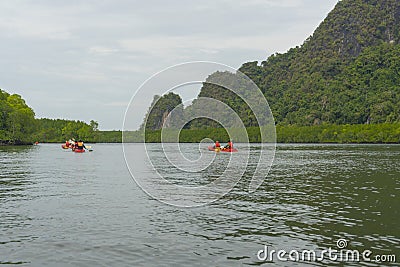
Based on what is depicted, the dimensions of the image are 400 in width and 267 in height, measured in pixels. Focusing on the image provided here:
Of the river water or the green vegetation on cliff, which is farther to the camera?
the green vegetation on cliff

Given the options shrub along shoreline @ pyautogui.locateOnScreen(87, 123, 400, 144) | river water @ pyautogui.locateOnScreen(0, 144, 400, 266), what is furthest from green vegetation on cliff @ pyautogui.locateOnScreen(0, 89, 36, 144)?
river water @ pyautogui.locateOnScreen(0, 144, 400, 266)

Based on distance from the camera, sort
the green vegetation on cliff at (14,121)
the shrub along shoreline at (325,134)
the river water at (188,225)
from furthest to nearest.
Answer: the shrub along shoreline at (325,134) < the green vegetation on cliff at (14,121) < the river water at (188,225)

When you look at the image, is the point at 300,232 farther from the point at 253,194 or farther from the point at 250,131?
the point at 250,131

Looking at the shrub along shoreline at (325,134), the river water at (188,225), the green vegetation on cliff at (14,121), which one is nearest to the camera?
the river water at (188,225)

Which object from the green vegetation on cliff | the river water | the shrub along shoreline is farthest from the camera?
the shrub along shoreline

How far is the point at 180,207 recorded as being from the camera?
24.2 m

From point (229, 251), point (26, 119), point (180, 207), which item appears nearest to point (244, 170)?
point (180, 207)

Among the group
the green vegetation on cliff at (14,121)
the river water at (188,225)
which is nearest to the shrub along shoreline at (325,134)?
the green vegetation on cliff at (14,121)

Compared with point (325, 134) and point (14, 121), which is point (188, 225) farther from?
point (325, 134)

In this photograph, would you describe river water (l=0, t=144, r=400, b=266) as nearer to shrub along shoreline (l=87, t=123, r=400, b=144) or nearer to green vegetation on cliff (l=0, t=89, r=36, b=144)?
shrub along shoreline (l=87, t=123, r=400, b=144)

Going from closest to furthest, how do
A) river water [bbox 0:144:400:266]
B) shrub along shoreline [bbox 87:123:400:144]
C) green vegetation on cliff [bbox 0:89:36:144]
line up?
river water [bbox 0:144:400:266], green vegetation on cliff [bbox 0:89:36:144], shrub along shoreline [bbox 87:123:400:144]

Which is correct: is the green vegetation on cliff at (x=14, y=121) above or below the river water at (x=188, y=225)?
above

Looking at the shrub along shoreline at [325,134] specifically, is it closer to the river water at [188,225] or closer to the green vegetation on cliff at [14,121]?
the green vegetation on cliff at [14,121]

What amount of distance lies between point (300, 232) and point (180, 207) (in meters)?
7.96
